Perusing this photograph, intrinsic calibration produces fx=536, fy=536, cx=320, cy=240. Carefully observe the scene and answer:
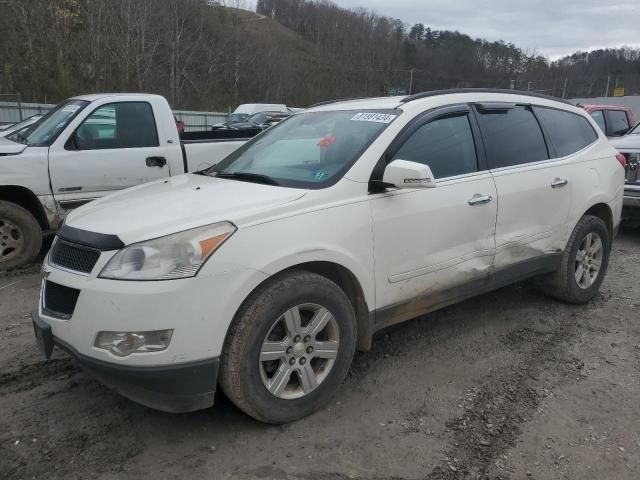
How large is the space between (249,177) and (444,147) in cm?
135

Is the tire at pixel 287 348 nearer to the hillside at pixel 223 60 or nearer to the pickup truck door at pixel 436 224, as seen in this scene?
the pickup truck door at pixel 436 224

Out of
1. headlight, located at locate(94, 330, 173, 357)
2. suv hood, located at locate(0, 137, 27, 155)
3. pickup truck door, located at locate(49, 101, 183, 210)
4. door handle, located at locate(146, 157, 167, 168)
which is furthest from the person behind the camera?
door handle, located at locate(146, 157, 167, 168)

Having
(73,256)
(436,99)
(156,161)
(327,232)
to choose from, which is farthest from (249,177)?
(156,161)

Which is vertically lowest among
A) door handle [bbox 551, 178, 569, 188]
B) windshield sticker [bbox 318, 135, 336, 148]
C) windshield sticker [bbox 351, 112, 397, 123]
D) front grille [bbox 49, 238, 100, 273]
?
front grille [bbox 49, 238, 100, 273]

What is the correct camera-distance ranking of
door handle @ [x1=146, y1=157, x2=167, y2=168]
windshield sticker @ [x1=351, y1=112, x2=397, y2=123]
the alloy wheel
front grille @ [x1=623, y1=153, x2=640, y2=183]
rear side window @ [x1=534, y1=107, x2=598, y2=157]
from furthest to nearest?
front grille @ [x1=623, y1=153, x2=640, y2=183] → door handle @ [x1=146, y1=157, x2=167, y2=168] → rear side window @ [x1=534, y1=107, x2=598, y2=157] → windshield sticker @ [x1=351, y1=112, x2=397, y2=123] → the alloy wheel

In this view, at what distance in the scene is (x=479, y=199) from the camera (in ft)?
12.2

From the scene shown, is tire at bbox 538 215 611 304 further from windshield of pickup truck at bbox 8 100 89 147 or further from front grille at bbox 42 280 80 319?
windshield of pickup truck at bbox 8 100 89 147

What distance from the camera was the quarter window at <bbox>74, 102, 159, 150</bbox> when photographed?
5.88 m

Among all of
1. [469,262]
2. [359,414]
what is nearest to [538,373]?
[469,262]

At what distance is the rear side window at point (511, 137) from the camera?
13.0 ft

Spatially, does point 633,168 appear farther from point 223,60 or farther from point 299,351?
point 223,60

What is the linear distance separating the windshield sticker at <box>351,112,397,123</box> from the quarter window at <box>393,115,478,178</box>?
188mm

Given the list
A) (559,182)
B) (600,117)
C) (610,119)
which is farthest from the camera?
(610,119)

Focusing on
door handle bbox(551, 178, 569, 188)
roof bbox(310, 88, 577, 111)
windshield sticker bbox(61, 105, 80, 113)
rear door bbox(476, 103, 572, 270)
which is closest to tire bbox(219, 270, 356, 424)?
roof bbox(310, 88, 577, 111)
